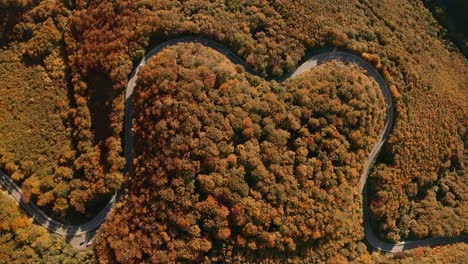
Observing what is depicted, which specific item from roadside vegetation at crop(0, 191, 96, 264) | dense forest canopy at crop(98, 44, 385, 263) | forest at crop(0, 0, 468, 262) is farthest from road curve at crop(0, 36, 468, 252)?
dense forest canopy at crop(98, 44, 385, 263)

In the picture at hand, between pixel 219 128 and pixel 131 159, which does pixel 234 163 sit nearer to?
pixel 219 128

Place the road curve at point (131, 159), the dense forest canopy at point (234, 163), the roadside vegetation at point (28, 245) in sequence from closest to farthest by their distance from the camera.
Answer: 1. the dense forest canopy at point (234, 163)
2. the roadside vegetation at point (28, 245)
3. the road curve at point (131, 159)

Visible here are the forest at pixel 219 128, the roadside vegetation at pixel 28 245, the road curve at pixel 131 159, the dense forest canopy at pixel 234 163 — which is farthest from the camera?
the road curve at pixel 131 159

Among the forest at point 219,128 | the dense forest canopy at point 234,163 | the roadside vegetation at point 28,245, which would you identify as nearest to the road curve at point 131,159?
the forest at point 219,128

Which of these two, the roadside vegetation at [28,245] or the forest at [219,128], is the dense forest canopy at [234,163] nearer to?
the forest at [219,128]

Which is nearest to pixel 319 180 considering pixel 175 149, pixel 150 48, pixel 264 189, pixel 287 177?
pixel 287 177

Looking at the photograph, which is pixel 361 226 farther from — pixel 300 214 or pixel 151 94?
pixel 151 94

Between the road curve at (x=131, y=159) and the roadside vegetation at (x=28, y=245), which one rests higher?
the road curve at (x=131, y=159)
